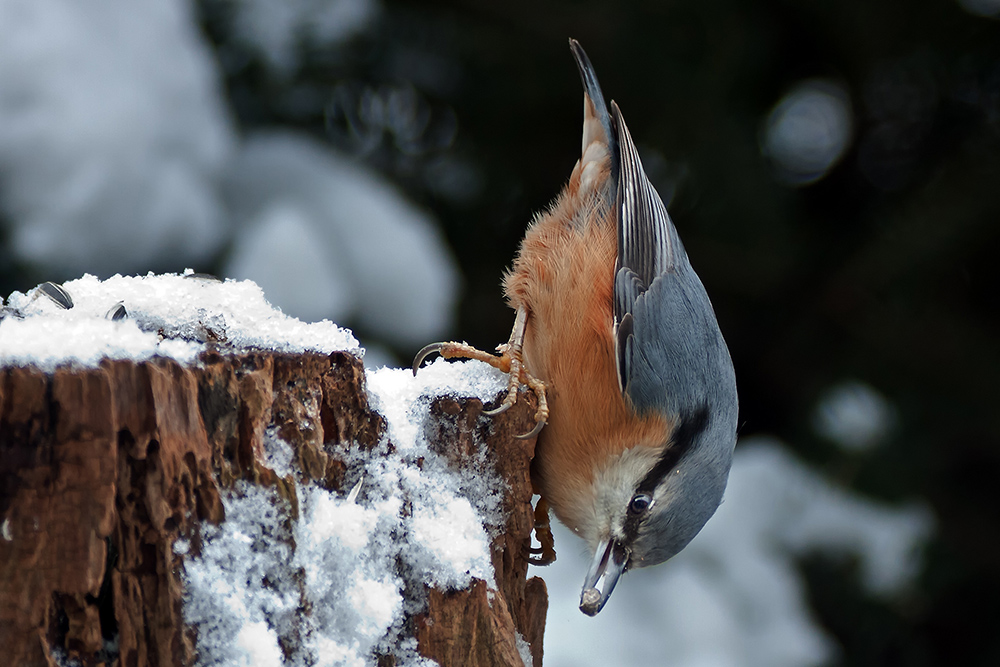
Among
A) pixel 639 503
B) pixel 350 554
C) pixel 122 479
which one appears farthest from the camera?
pixel 639 503

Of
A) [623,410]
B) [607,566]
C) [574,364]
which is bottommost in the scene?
[607,566]

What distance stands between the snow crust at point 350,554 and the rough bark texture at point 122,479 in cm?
2

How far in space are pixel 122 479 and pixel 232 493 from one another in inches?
4.2

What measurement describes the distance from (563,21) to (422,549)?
4.91ft

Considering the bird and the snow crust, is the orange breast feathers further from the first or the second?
the snow crust

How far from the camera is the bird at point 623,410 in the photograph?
139 cm

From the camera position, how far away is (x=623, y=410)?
139cm

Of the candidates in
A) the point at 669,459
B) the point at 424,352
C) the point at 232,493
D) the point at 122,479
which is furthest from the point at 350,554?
the point at 669,459

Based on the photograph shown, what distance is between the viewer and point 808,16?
222 cm

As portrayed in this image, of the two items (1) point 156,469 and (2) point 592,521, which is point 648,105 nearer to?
(2) point 592,521

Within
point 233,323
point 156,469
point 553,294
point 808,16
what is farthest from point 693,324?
point 808,16

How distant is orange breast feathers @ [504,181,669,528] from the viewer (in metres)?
1.38

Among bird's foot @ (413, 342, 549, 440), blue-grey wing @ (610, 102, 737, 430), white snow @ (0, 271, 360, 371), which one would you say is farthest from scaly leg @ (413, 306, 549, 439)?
white snow @ (0, 271, 360, 371)

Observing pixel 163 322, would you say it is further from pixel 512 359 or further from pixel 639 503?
pixel 639 503
